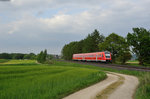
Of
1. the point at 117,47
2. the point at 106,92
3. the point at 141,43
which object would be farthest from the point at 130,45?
the point at 106,92

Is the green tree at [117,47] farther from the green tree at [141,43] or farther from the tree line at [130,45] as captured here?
the green tree at [141,43]

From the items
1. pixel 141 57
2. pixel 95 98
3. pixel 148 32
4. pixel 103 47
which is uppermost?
pixel 148 32

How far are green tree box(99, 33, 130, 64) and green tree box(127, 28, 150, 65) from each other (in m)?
5.50

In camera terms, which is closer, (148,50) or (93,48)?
(148,50)

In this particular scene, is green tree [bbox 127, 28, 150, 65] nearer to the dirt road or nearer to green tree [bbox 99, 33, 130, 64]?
green tree [bbox 99, 33, 130, 64]

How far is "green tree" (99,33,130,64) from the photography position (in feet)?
172

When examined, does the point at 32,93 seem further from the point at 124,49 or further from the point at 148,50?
the point at 124,49

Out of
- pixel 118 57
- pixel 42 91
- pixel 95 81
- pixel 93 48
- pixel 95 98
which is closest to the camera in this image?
pixel 95 98

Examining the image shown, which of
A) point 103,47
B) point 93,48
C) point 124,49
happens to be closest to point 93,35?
point 93,48

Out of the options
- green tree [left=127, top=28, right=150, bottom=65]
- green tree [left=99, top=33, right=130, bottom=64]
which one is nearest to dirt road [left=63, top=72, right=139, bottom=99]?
green tree [left=127, top=28, right=150, bottom=65]

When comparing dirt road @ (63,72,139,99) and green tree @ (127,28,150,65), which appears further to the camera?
green tree @ (127,28,150,65)

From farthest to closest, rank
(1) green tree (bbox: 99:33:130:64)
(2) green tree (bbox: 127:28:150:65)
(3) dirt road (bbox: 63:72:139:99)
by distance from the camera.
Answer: (1) green tree (bbox: 99:33:130:64)
(2) green tree (bbox: 127:28:150:65)
(3) dirt road (bbox: 63:72:139:99)

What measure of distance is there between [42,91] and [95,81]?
8.86m

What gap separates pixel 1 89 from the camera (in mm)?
13469
